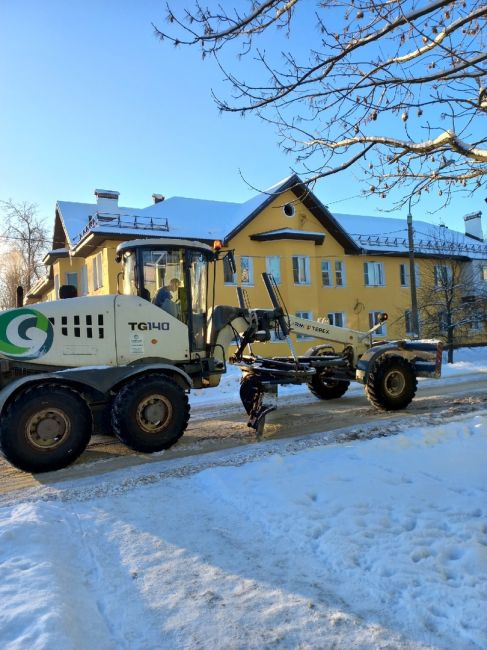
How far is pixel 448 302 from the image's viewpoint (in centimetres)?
2350

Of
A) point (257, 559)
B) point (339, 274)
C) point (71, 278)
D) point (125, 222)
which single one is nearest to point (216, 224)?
point (125, 222)

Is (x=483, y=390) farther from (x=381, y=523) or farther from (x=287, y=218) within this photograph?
(x=287, y=218)

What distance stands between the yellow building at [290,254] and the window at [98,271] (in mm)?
46

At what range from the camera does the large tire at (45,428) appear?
6.21 metres

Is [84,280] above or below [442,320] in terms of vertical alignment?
above

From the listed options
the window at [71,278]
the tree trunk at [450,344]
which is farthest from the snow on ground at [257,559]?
the window at [71,278]

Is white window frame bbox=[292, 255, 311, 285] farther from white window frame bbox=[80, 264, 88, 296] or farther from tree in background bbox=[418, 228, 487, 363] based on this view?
white window frame bbox=[80, 264, 88, 296]

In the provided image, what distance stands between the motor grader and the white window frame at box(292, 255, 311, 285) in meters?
16.8

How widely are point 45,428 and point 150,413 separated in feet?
4.48

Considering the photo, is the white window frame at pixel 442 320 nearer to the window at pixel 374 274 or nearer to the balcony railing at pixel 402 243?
the balcony railing at pixel 402 243

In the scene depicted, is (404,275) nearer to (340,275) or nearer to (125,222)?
(340,275)

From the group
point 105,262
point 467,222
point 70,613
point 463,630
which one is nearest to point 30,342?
point 70,613

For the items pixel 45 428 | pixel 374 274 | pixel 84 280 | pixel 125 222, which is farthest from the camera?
pixel 374 274

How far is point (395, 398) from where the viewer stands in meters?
9.84
